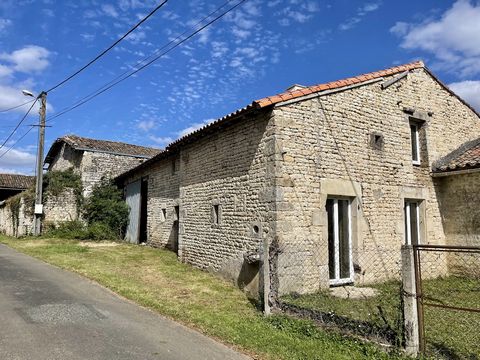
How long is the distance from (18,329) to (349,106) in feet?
26.5

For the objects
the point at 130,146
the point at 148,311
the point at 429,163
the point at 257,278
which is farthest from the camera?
the point at 130,146

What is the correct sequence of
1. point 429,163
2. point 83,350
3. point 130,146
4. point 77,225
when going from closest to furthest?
point 83,350, point 429,163, point 77,225, point 130,146

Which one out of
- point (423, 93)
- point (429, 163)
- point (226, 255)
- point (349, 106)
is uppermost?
point (423, 93)

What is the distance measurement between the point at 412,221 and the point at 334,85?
4.61m

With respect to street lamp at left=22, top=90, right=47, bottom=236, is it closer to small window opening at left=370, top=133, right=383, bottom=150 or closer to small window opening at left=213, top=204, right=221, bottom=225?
small window opening at left=213, top=204, right=221, bottom=225

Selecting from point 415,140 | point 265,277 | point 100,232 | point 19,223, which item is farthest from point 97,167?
point 265,277

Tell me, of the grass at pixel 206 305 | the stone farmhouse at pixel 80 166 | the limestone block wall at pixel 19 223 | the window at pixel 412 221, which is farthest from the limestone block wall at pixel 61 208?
the window at pixel 412 221

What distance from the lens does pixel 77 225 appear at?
63.3 ft

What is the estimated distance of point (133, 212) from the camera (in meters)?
18.6

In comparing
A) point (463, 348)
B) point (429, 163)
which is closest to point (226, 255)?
point (463, 348)

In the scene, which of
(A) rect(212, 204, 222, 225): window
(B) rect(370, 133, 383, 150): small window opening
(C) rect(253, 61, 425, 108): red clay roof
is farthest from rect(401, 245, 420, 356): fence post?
(A) rect(212, 204, 222, 225): window

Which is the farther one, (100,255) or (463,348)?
(100,255)

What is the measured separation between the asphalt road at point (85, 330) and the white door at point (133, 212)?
987 centimetres

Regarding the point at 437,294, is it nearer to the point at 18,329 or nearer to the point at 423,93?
the point at 423,93
